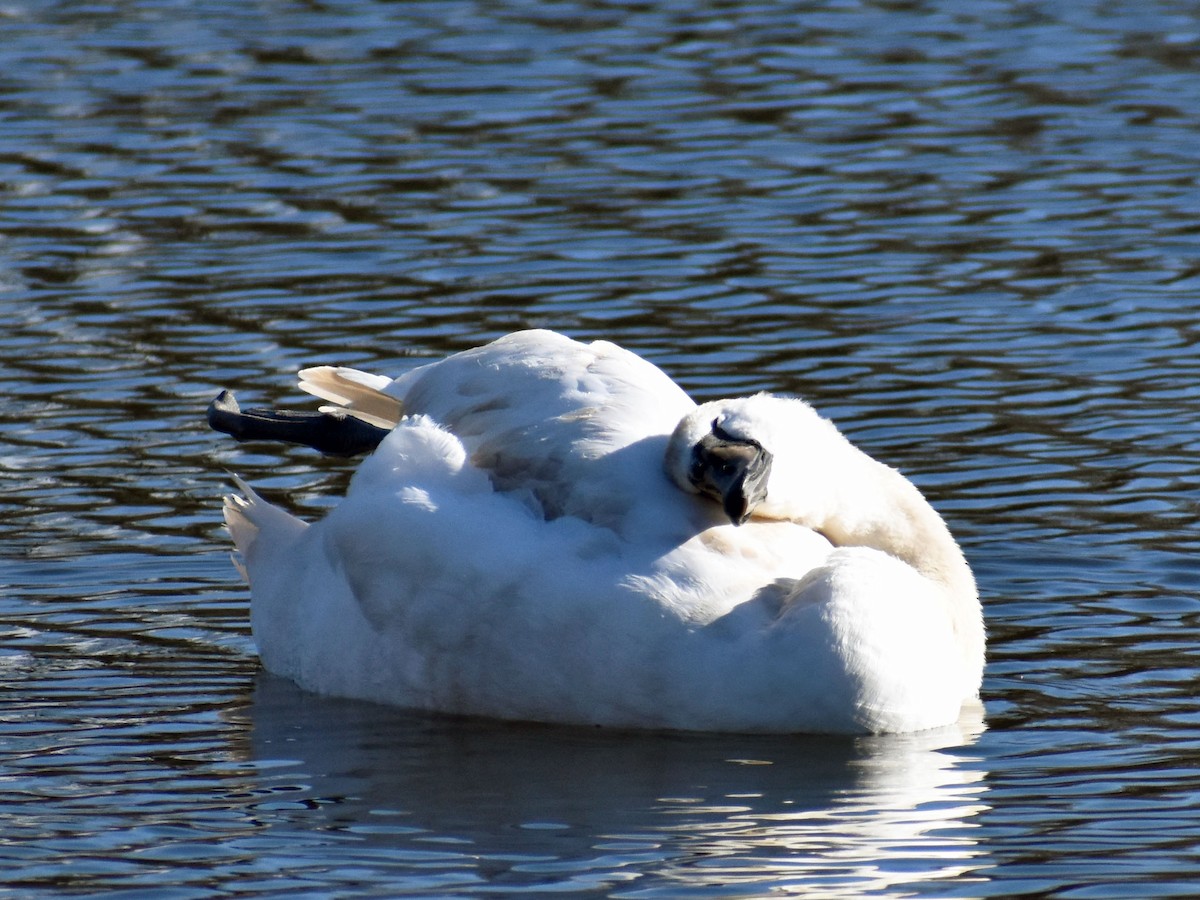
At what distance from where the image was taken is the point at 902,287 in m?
13.4

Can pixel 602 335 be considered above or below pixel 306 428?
below

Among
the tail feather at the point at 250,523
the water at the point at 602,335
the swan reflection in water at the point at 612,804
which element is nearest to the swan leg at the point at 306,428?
the tail feather at the point at 250,523

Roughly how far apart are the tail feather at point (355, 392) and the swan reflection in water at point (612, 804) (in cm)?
136

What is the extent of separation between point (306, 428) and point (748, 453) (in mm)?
2357

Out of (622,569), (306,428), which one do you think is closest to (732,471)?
(622,569)

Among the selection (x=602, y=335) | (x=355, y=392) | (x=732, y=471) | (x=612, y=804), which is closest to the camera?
(x=612, y=804)

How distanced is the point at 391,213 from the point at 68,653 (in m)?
7.06

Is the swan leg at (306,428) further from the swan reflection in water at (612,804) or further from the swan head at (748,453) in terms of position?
the swan head at (748,453)

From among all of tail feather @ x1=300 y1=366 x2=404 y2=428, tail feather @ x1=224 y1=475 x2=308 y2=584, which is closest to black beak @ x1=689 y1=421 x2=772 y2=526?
tail feather @ x1=300 y1=366 x2=404 y2=428

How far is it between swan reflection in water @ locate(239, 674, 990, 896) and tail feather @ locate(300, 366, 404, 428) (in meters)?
1.36

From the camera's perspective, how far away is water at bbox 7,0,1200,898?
659 centimetres

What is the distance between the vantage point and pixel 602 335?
12.5m

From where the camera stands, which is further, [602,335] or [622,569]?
[602,335]

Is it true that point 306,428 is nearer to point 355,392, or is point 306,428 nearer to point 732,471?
point 355,392
